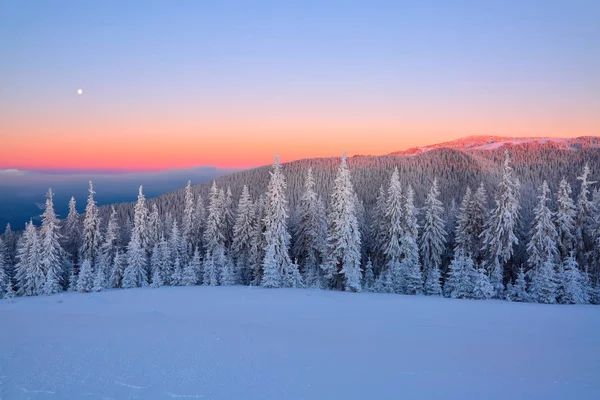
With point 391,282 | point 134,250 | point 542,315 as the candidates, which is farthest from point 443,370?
point 134,250

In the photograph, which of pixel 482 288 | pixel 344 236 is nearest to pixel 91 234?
pixel 344 236

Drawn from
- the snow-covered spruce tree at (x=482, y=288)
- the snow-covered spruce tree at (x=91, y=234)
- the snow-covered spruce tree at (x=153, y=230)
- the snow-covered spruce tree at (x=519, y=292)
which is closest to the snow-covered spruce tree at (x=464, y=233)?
the snow-covered spruce tree at (x=519, y=292)

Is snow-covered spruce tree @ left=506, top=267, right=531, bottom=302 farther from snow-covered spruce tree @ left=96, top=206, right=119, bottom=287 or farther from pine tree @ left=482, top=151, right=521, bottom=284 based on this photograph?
snow-covered spruce tree @ left=96, top=206, right=119, bottom=287

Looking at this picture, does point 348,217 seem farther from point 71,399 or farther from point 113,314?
point 71,399

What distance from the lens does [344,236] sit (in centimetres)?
2991

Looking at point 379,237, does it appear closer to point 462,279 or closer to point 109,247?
point 462,279

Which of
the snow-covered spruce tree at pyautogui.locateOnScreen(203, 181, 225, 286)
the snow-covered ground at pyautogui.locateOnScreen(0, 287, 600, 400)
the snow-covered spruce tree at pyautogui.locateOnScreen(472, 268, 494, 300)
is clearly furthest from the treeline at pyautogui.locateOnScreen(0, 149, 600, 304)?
the snow-covered ground at pyautogui.locateOnScreen(0, 287, 600, 400)

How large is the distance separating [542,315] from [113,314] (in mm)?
17027

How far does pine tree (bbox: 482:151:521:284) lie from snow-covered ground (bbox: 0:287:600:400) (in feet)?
64.7

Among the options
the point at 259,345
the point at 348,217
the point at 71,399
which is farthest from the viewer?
the point at 348,217

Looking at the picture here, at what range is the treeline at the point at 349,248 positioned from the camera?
1174 inches

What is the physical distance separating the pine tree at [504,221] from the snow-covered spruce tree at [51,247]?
4292cm

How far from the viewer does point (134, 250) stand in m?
38.8

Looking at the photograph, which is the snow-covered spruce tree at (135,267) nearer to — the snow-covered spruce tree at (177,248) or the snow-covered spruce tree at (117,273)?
the snow-covered spruce tree at (117,273)
